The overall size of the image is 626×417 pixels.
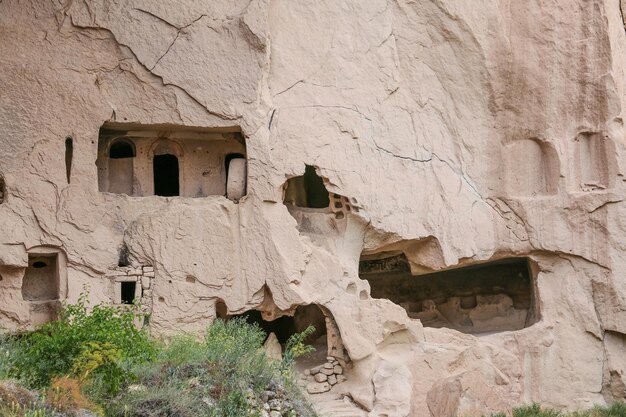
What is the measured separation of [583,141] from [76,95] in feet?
23.2

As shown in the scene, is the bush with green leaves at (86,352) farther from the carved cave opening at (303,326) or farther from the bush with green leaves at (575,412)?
the bush with green leaves at (575,412)

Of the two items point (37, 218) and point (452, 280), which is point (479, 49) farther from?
point (37, 218)

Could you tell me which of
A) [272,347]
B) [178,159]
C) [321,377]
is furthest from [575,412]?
[178,159]

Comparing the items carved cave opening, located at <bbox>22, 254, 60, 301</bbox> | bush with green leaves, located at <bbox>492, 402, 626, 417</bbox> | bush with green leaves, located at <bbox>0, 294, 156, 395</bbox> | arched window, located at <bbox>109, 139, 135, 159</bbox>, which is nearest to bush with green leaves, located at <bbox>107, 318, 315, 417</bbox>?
bush with green leaves, located at <bbox>0, 294, 156, 395</bbox>

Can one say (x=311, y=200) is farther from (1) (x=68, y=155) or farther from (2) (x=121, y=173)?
(1) (x=68, y=155)

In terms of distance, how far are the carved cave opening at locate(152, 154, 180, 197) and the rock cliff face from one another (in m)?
0.04

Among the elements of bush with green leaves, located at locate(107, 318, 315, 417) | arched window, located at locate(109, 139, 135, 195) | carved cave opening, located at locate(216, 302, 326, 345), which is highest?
arched window, located at locate(109, 139, 135, 195)

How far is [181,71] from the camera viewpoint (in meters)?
12.5

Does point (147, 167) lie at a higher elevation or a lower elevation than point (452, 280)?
higher

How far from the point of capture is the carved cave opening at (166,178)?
1407 cm

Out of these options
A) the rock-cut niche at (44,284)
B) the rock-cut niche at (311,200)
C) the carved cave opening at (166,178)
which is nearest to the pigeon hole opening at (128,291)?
the rock-cut niche at (44,284)

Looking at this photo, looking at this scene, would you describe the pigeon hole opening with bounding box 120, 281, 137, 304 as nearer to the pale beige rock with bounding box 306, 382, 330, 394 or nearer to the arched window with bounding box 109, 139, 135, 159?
the arched window with bounding box 109, 139, 135, 159

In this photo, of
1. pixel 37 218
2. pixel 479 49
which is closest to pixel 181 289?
pixel 37 218

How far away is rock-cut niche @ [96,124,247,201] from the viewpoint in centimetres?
1298
